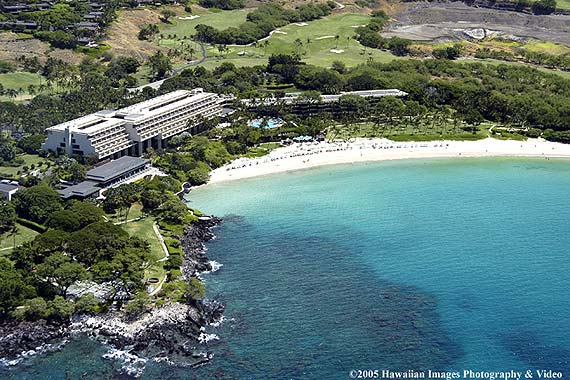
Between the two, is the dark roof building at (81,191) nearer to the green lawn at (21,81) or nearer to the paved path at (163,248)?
the paved path at (163,248)

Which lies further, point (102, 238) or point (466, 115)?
point (466, 115)

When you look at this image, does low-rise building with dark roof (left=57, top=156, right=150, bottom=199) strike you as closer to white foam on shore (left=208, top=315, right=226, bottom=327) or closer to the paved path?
the paved path

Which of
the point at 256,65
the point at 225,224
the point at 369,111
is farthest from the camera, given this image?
the point at 256,65

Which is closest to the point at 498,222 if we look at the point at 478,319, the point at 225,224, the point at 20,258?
the point at 478,319

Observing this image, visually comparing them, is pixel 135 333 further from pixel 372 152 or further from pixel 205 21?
pixel 205 21

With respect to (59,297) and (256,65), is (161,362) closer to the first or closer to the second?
(59,297)

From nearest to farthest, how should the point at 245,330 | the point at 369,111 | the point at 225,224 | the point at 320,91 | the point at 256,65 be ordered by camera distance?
the point at 245,330
the point at 225,224
the point at 369,111
the point at 320,91
the point at 256,65

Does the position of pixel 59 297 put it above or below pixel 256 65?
above
